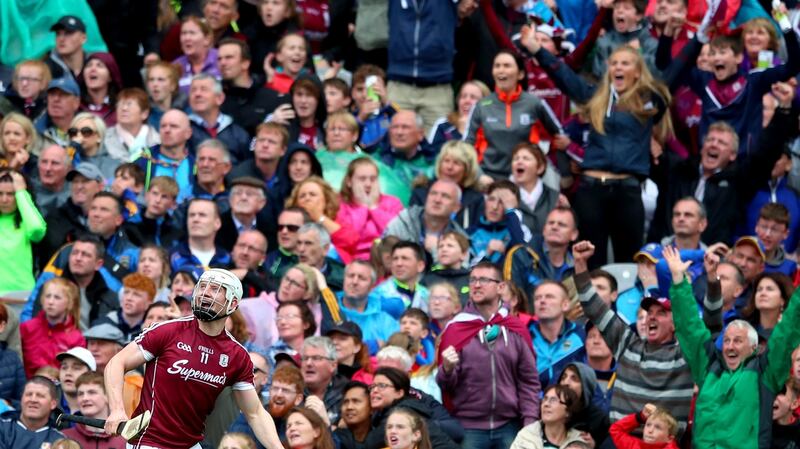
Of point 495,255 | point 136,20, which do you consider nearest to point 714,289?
point 495,255

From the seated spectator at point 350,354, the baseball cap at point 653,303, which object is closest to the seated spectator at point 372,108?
the seated spectator at point 350,354

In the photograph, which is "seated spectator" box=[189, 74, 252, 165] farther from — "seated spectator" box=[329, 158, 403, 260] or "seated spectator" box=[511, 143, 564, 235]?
"seated spectator" box=[511, 143, 564, 235]

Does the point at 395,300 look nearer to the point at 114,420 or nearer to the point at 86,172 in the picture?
the point at 86,172

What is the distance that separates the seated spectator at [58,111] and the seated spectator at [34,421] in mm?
4865

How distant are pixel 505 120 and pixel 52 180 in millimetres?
4593

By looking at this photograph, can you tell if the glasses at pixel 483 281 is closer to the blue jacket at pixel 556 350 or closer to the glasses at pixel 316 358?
the blue jacket at pixel 556 350

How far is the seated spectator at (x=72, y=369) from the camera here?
1645 cm

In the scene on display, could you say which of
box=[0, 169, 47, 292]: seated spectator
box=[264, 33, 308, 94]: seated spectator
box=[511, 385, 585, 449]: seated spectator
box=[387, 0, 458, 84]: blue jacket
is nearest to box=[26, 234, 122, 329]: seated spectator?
box=[0, 169, 47, 292]: seated spectator

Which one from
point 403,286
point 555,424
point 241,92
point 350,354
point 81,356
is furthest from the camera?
point 241,92

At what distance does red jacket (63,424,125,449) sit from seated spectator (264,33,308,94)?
6.41 m

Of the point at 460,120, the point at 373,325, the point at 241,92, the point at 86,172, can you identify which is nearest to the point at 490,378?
the point at 373,325

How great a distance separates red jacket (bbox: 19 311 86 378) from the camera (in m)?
17.3

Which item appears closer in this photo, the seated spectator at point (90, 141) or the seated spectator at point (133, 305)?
the seated spectator at point (133, 305)

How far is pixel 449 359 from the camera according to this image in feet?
52.5
